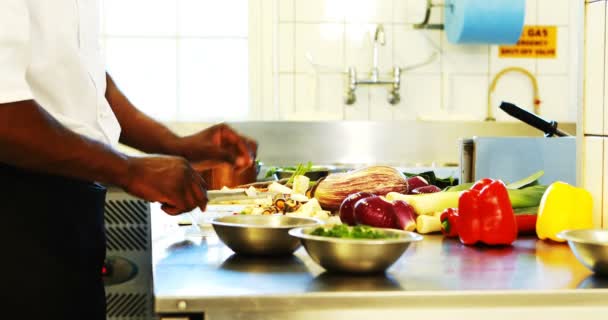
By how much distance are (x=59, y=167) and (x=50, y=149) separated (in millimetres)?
42

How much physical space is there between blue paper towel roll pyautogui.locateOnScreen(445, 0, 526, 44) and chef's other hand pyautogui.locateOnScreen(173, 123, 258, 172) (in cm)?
283

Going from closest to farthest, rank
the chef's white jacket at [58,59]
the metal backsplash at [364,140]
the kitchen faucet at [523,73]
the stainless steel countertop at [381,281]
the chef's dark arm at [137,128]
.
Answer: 1. the stainless steel countertop at [381,281]
2. the chef's white jacket at [58,59]
3. the chef's dark arm at [137,128]
4. the metal backsplash at [364,140]
5. the kitchen faucet at [523,73]

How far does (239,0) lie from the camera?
15.5 ft

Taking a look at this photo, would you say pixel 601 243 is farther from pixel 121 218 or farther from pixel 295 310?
pixel 121 218

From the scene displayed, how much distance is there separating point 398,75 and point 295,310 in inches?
142

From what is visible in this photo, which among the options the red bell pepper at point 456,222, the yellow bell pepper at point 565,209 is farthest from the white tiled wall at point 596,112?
the red bell pepper at point 456,222

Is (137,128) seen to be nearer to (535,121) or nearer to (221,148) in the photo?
(221,148)

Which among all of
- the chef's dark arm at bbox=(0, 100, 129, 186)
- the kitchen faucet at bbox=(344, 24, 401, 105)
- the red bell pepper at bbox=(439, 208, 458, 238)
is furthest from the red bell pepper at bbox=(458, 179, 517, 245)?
the kitchen faucet at bbox=(344, 24, 401, 105)

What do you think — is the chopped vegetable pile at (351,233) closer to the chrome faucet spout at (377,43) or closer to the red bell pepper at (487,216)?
the red bell pepper at (487,216)

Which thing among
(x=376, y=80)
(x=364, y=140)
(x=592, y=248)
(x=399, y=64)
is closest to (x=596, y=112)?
(x=592, y=248)

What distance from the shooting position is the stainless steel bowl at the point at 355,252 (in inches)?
48.6

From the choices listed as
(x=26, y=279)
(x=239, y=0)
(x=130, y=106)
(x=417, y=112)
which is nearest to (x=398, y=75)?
(x=417, y=112)

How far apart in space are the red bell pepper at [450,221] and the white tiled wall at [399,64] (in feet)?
9.68

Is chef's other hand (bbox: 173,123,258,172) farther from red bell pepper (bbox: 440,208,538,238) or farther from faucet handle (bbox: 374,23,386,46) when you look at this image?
faucet handle (bbox: 374,23,386,46)
